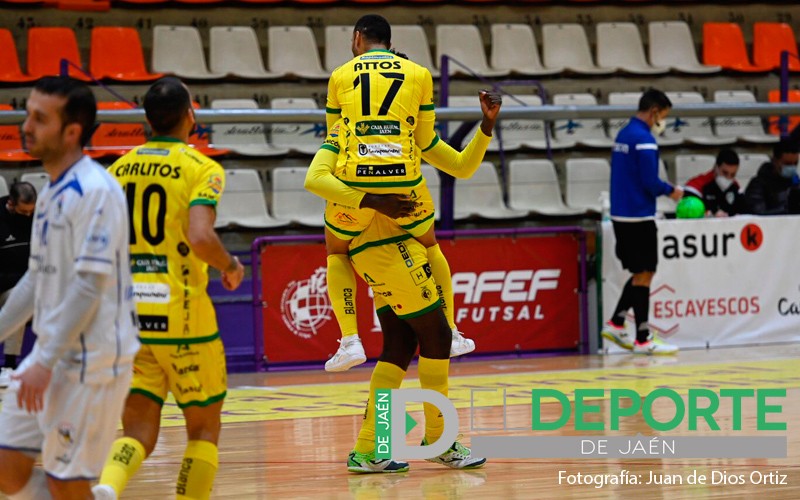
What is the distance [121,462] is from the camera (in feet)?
15.3

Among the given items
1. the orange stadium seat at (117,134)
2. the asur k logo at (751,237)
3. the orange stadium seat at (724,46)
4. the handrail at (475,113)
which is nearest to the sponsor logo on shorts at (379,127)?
the handrail at (475,113)

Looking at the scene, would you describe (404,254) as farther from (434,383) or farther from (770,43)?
(770,43)

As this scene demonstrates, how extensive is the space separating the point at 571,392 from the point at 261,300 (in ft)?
10.8

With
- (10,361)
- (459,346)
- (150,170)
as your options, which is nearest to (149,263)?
(150,170)

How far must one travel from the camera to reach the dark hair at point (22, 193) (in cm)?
1045

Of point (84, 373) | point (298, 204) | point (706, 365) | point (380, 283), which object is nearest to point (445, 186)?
point (298, 204)

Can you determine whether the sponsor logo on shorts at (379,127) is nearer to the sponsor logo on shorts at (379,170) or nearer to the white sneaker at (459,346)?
the sponsor logo on shorts at (379,170)

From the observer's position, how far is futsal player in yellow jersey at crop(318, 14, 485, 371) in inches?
256

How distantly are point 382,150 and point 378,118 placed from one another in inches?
7.0

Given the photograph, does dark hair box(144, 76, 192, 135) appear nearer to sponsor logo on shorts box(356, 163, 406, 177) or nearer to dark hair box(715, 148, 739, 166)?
sponsor logo on shorts box(356, 163, 406, 177)

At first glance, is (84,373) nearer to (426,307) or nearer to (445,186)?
(426,307)

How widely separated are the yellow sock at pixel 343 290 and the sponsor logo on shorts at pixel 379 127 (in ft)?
2.62

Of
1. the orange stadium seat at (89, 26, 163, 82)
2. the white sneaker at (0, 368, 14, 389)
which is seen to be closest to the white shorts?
the white sneaker at (0, 368, 14, 389)

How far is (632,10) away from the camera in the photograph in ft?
54.6
